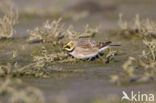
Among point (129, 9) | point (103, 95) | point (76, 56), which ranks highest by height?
point (129, 9)

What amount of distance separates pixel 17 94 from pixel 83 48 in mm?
3395

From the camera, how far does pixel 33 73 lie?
6719mm

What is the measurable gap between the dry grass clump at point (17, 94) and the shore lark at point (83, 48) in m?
2.35

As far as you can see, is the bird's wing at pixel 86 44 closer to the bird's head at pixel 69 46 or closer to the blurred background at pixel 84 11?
the bird's head at pixel 69 46

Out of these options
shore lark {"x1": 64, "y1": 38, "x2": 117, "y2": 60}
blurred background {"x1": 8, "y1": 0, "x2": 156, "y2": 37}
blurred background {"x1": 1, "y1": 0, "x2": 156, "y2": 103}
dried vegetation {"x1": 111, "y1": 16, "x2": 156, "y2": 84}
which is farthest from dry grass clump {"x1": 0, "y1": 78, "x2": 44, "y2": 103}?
blurred background {"x1": 8, "y1": 0, "x2": 156, "y2": 37}

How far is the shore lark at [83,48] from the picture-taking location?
7.91 metres

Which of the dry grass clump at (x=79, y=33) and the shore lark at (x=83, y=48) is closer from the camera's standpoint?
the shore lark at (x=83, y=48)

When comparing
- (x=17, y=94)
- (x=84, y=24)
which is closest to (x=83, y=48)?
(x=17, y=94)

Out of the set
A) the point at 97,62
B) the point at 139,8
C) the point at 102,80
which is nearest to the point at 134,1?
the point at 139,8

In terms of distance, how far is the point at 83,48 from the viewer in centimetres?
799

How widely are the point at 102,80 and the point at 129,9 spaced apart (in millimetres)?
10193

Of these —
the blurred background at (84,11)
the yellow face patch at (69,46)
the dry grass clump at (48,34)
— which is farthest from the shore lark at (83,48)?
the blurred background at (84,11)

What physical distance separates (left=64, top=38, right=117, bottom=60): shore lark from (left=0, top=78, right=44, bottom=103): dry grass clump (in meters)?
2.35

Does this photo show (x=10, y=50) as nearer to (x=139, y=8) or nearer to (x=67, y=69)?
(x=67, y=69)
